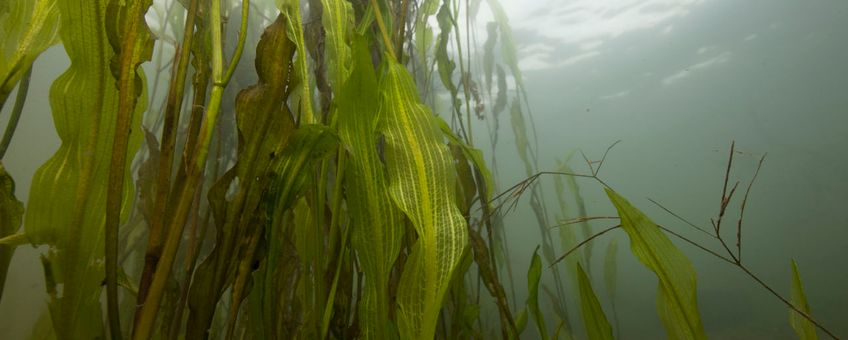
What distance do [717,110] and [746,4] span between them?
14365mm

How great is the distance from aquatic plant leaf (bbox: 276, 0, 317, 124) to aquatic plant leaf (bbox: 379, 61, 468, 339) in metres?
0.22

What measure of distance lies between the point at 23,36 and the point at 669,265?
5.28 ft

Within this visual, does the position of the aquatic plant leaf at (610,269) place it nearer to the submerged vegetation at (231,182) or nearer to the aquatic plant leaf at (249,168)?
the submerged vegetation at (231,182)

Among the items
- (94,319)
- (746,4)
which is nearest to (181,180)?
(94,319)

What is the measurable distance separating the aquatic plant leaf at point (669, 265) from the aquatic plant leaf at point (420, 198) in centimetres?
53

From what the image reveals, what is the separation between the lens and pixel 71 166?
738mm

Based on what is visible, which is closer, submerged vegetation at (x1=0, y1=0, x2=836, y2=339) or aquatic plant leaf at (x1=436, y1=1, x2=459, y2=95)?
submerged vegetation at (x1=0, y1=0, x2=836, y2=339)

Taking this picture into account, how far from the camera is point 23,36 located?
801mm

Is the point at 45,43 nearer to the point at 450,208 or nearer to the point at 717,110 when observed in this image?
the point at 450,208

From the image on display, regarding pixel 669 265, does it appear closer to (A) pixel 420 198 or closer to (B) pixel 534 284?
(B) pixel 534 284

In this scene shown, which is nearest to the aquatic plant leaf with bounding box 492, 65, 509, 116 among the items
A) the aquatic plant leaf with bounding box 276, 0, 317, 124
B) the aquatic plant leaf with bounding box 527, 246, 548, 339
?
the aquatic plant leaf with bounding box 527, 246, 548, 339

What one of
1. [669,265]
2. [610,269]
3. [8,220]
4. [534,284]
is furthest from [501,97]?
[8,220]

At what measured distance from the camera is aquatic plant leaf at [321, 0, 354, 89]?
3.21 feet

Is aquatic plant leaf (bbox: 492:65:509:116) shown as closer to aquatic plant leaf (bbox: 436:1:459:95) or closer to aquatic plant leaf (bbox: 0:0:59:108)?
aquatic plant leaf (bbox: 436:1:459:95)
